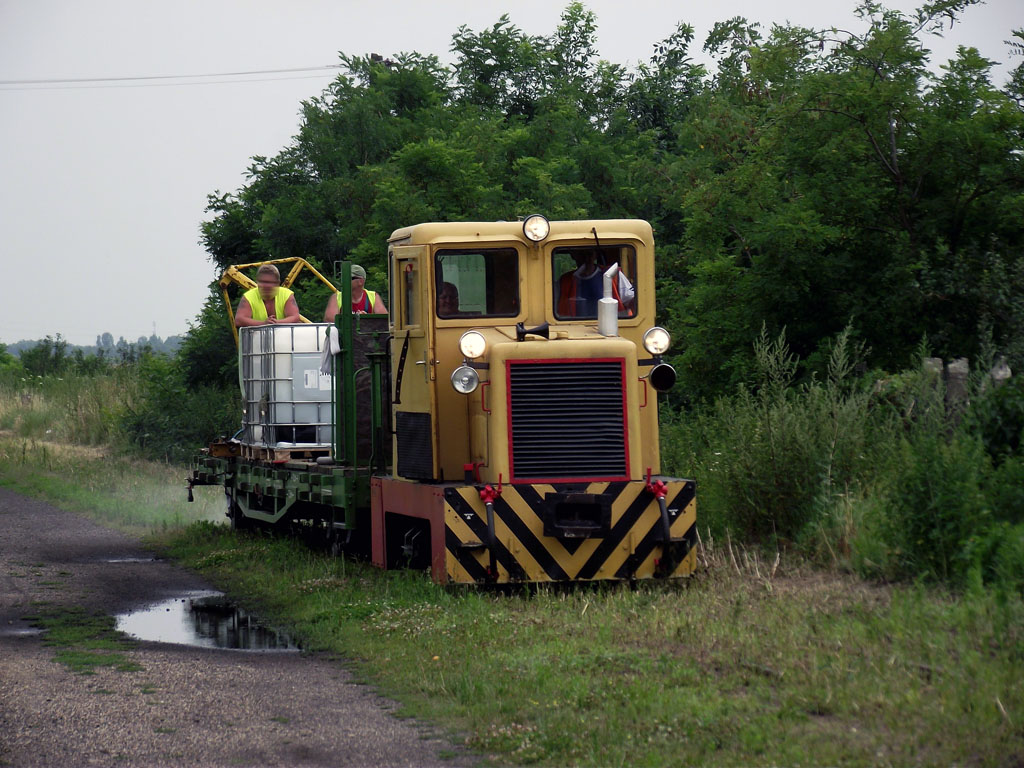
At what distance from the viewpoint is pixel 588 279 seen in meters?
11.0

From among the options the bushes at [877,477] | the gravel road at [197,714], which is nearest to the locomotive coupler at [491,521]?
the gravel road at [197,714]

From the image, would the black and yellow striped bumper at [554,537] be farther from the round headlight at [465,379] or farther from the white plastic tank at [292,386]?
the white plastic tank at [292,386]

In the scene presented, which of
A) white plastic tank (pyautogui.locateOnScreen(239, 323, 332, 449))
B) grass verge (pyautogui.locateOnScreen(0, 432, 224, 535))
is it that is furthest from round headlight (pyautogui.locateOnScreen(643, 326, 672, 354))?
grass verge (pyautogui.locateOnScreen(0, 432, 224, 535))

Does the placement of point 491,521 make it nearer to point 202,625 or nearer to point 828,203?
point 202,625

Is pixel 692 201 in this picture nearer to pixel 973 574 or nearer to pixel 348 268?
pixel 348 268

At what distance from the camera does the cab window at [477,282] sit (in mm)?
10867

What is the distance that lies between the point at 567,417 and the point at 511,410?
0.43m

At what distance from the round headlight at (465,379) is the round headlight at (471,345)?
0.41ft

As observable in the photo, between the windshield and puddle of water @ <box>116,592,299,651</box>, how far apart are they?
347 cm

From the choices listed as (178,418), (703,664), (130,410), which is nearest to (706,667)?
(703,664)

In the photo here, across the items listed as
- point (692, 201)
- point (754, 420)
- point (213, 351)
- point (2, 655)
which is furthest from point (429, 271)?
point (213, 351)

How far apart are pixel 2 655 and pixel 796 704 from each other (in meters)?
5.32

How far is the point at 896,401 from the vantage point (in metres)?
12.7

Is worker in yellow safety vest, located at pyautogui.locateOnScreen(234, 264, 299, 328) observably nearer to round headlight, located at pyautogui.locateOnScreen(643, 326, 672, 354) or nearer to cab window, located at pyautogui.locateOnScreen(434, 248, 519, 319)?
cab window, located at pyautogui.locateOnScreen(434, 248, 519, 319)
